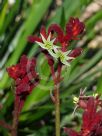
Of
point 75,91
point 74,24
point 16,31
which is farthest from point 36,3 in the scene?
point 74,24

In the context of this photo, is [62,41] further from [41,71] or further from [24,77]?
[41,71]

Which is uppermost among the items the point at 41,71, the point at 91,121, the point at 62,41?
the point at 41,71

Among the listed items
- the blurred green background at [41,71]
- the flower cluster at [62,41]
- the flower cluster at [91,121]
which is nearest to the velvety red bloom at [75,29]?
the flower cluster at [62,41]

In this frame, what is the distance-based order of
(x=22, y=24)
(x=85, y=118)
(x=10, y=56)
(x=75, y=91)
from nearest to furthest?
(x=85, y=118), (x=75, y=91), (x=10, y=56), (x=22, y=24)

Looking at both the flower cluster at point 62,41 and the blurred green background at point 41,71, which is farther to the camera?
the blurred green background at point 41,71

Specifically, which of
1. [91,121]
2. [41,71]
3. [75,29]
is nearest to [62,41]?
[75,29]

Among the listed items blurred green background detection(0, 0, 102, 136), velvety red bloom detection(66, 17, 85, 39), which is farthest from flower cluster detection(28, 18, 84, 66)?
blurred green background detection(0, 0, 102, 136)

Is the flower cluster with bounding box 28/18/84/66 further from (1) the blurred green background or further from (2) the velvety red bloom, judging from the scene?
(1) the blurred green background

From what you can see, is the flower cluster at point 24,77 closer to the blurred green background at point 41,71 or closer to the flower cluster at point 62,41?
the flower cluster at point 62,41

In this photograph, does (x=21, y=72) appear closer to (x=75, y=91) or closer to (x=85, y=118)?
(x=85, y=118)
